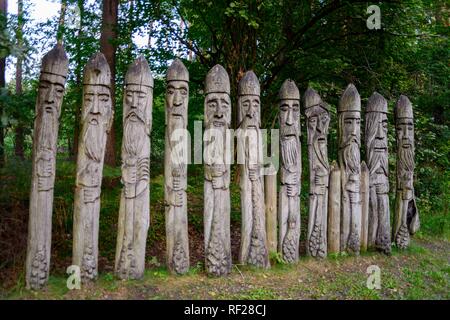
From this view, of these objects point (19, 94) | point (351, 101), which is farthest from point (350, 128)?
point (19, 94)

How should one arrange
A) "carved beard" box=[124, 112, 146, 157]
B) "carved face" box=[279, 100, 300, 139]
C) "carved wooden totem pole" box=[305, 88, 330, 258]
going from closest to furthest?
1. "carved beard" box=[124, 112, 146, 157]
2. "carved face" box=[279, 100, 300, 139]
3. "carved wooden totem pole" box=[305, 88, 330, 258]

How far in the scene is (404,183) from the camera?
6.47 metres

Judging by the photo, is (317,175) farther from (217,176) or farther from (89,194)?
(89,194)

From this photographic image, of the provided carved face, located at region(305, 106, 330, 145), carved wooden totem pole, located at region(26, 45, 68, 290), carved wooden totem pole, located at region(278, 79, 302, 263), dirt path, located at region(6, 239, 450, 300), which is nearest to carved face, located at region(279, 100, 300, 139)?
carved wooden totem pole, located at region(278, 79, 302, 263)

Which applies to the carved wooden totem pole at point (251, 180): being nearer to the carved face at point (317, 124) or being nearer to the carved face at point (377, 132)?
the carved face at point (317, 124)

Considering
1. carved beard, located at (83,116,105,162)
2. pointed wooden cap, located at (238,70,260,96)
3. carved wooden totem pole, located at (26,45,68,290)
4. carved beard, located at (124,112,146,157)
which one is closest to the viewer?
carved wooden totem pole, located at (26,45,68,290)

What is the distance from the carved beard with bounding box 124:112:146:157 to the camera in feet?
15.3

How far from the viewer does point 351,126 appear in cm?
601

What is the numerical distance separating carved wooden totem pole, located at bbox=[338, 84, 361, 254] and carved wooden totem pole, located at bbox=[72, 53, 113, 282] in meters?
3.68

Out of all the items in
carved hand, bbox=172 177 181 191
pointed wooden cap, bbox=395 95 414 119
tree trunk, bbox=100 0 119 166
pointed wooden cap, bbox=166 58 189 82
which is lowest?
carved hand, bbox=172 177 181 191

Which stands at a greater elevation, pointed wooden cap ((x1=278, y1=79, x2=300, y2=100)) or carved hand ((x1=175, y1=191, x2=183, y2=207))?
pointed wooden cap ((x1=278, y1=79, x2=300, y2=100))

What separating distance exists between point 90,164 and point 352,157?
3963 mm

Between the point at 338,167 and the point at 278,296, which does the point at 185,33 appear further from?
the point at 278,296

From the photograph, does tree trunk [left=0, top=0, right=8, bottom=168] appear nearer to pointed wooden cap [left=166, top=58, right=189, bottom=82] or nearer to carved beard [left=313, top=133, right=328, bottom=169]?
pointed wooden cap [left=166, top=58, right=189, bottom=82]
